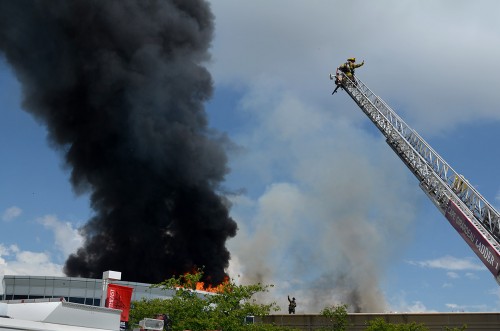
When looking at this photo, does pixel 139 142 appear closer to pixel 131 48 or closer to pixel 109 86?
pixel 109 86

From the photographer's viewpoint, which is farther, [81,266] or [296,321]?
[81,266]

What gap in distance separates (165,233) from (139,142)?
12.9 metres

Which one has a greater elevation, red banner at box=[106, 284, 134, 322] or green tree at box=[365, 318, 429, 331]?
red banner at box=[106, 284, 134, 322]

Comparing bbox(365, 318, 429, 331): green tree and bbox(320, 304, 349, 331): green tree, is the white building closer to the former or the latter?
bbox(320, 304, 349, 331): green tree

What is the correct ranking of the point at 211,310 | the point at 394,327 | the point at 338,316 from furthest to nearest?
the point at 338,316
the point at 394,327
the point at 211,310

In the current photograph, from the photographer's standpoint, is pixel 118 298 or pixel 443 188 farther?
pixel 443 188

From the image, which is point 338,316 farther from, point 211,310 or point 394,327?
point 211,310

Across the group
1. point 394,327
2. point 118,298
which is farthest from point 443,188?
point 118,298

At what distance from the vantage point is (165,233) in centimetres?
7750

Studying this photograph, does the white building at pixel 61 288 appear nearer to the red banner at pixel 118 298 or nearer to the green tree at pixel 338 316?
the green tree at pixel 338 316

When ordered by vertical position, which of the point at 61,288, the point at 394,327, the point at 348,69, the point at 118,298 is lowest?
the point at 394,327

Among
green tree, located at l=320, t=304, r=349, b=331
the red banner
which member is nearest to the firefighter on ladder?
green tree, located at l=320, t=304, r=349, b=331

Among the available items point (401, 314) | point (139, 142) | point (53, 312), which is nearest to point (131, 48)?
point (139, 142)

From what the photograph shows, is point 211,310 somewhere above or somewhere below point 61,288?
below
